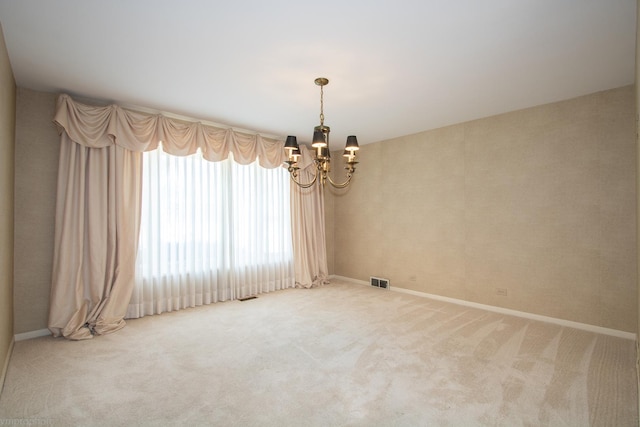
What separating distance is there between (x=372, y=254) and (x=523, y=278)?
243 cm

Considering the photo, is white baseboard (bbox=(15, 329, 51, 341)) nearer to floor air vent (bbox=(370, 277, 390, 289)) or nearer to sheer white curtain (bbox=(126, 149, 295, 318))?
sheer white curtain (bbox=(126, 149, 295, 318))

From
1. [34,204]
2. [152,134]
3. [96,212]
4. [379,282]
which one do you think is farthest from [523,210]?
[34,204]

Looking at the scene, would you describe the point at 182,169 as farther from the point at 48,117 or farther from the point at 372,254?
the point at 372,254

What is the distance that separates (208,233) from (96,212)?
1.42 m

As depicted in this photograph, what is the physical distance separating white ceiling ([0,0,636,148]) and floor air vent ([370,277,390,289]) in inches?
119

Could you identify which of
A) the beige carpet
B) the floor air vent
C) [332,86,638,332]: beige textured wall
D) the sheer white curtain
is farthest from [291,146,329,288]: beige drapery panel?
the beige carpet

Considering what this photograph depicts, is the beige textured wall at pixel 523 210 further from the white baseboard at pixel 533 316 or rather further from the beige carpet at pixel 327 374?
the beige carpet at pixel 327 374

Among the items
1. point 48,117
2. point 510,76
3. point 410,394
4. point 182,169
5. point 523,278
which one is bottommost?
point 410,394

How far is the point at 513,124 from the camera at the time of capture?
399cm

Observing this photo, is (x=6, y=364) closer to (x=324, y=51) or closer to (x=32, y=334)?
(x=32, y=334)

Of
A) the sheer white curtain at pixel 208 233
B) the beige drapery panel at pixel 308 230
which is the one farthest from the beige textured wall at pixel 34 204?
the beige drapery panel at pixel 308 230

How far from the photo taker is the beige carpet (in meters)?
2.01

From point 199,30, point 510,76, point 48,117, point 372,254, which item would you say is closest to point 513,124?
point 510,76

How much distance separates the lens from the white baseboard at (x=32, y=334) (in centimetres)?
316
